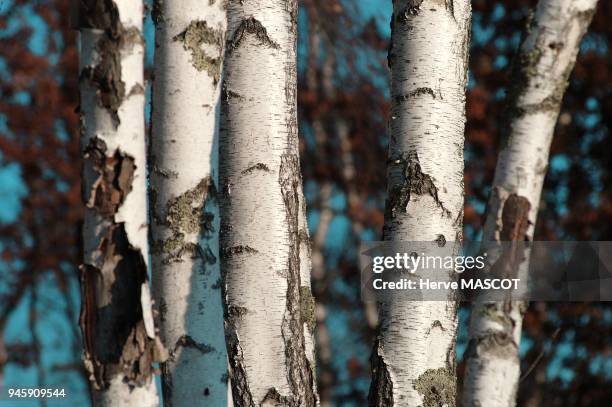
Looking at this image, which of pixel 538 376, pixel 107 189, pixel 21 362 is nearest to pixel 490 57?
pixel 538 376

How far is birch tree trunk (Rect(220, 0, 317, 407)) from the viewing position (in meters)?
2.18

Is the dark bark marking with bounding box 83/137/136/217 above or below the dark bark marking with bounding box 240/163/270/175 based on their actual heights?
below

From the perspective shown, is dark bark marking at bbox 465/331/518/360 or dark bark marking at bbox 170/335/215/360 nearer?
dark bark marking at bbox 170/335/215/360

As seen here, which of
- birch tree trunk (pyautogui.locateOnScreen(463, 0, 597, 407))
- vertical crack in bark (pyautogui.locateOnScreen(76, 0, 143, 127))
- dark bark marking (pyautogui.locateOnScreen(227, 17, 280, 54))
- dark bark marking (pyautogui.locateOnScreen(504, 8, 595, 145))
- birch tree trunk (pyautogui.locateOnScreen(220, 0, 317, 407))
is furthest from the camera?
dark bark marking (pyautogui.locateOnScreen(504, 8, 595, 145))

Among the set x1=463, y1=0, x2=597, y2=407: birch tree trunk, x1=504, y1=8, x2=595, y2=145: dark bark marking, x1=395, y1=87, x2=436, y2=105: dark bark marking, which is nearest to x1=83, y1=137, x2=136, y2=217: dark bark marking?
x1=395, y1=87, x2=436, y2=105: dark bark marking

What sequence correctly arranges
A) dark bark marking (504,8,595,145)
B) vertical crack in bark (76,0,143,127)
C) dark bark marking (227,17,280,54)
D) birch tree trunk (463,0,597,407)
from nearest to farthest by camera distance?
vertical crack in bark (76,0,143,127)
dark bark marking (227,17,280,54)
birch tree trunk (463,0,597,407)
dark bark marking (504,8,595,145)

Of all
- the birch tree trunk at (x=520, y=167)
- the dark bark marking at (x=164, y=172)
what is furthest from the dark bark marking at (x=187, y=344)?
the birch tree trunk at (x=520, y=167)

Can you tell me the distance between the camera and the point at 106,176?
5.49ft

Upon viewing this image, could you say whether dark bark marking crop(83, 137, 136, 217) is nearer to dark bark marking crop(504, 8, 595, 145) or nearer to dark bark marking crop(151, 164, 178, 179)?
dark bark marking crop(151, 164, 178, 179)

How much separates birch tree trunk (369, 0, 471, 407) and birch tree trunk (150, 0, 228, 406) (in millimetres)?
513

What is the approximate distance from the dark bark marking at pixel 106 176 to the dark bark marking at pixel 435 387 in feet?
3.39

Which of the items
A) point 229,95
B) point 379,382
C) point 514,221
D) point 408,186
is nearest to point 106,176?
point 229,95

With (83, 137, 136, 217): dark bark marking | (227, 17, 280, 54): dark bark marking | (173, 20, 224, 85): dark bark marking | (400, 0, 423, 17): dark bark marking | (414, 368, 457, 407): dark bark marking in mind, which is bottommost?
(414, 368, 457, 407): dark bark marking

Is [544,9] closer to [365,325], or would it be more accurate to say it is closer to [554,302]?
[554,302]
